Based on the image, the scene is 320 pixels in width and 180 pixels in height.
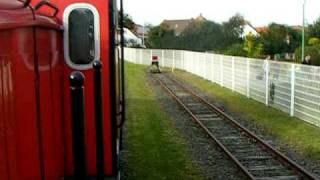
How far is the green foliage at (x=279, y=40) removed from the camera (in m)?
59.8

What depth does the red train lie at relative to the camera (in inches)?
141

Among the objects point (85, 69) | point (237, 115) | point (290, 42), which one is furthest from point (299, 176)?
point (290, 42)

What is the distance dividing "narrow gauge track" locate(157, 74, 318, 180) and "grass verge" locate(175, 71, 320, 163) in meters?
0.67

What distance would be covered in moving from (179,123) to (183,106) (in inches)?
154

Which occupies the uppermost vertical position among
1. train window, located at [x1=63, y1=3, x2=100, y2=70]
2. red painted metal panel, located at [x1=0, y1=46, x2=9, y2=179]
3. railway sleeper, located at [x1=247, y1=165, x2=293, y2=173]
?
train window, located at [x1=63, y1=3, x2=100, y2=70]

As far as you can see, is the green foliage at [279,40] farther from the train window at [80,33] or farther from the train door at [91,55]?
the train window at [80,33]

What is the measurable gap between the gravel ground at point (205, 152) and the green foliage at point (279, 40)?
42866mm

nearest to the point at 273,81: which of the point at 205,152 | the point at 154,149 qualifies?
the point at 205,152

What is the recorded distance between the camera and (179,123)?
1608 cm

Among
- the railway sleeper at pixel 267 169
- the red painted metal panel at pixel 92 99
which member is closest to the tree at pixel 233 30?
the railway sleeper at pixel 267 169

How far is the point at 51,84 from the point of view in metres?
4.61

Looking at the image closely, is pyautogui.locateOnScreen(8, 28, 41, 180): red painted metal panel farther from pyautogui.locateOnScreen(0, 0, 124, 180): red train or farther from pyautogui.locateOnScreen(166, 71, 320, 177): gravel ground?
pyautogui.locateOnScreen(166, 71, 320, 177): gravel ground

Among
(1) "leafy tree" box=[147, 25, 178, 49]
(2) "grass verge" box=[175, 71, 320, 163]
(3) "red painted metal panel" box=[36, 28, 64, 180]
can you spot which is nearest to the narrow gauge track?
(2) "grass verge" box=[175, 71, 320, 163]

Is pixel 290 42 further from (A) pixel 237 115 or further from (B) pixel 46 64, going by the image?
(B) pixel 46 64
